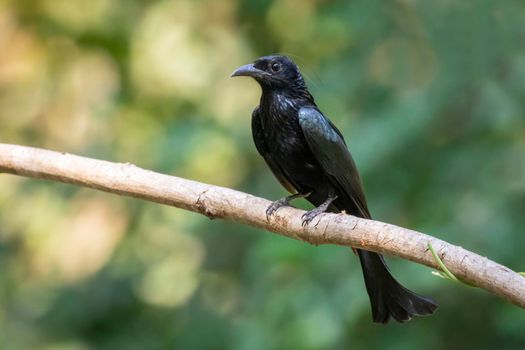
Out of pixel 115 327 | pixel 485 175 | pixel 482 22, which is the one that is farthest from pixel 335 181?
pixel 115 327

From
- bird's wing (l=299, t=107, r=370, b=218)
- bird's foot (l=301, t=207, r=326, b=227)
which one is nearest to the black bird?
bird's wing (l=299, t=107, r=370, b=218)

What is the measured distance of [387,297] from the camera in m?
3.61

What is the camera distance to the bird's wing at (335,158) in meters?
3.92

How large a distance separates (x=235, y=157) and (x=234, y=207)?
2536mm

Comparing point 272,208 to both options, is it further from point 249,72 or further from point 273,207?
point 249,72

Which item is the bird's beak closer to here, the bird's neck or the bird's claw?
the bird's neck

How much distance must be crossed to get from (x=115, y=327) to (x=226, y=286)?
0.76m

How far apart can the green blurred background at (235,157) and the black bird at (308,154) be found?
0.40 meters

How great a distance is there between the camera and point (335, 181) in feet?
13.1

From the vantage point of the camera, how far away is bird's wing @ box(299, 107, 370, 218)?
12.9 feet

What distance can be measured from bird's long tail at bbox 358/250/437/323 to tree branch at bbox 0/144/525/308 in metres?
0.45

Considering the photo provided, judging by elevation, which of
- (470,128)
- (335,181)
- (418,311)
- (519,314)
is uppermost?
(470,128)

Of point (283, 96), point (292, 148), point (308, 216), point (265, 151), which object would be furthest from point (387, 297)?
point (283, 96)

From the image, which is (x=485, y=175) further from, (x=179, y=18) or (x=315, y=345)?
(x=179, y=18)
